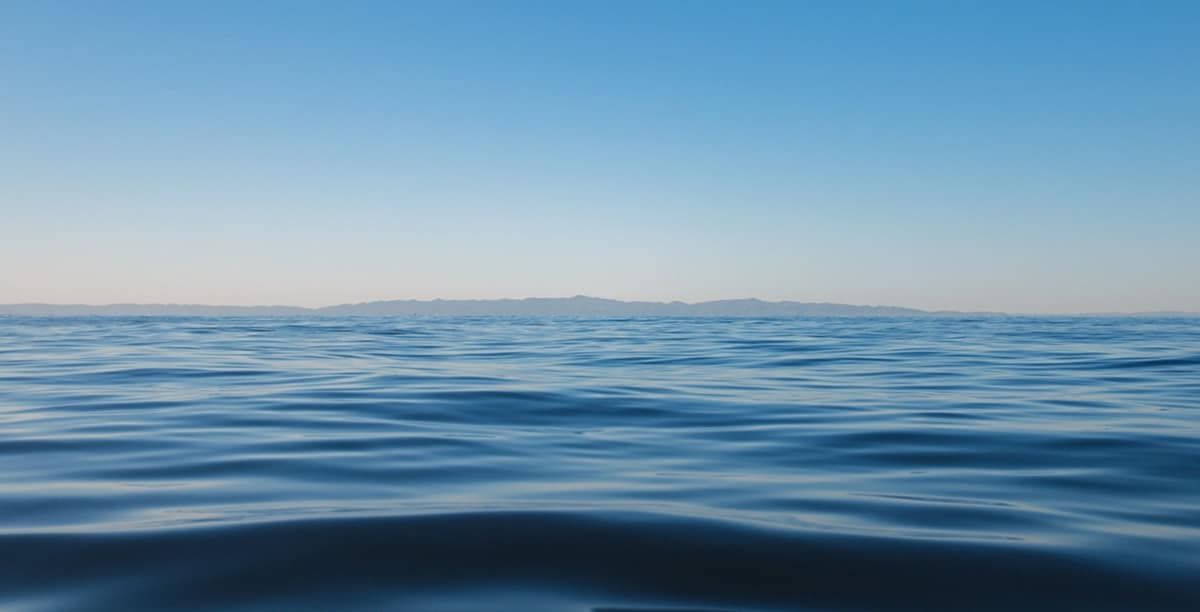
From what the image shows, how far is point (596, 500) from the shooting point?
4000 millimetres

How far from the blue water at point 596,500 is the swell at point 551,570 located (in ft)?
0.04

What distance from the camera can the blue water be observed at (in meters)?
2.71

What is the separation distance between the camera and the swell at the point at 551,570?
2.59 metres

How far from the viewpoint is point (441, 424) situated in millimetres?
6805

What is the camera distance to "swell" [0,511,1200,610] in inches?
102

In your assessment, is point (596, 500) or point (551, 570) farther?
point (596, 500)

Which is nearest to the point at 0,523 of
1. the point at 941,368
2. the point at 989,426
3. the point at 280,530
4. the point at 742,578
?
the point at 280,530

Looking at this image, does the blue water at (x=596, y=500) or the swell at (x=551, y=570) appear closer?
the swell at (x=551, y=570)

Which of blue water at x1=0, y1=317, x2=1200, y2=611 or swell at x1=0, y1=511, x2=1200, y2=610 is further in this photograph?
blue water at x1=0, y1=317, x2=1200, y2=611

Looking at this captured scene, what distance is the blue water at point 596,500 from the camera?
107 inches

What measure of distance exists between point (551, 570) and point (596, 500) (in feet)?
3.67

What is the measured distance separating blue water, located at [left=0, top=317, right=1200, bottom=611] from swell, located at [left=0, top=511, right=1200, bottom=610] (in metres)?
0.01

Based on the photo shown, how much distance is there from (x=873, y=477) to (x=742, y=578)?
2153mm

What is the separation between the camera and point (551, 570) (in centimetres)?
289
